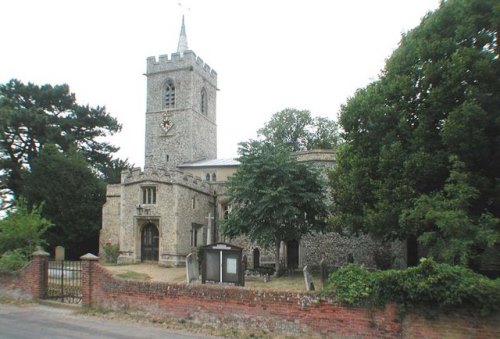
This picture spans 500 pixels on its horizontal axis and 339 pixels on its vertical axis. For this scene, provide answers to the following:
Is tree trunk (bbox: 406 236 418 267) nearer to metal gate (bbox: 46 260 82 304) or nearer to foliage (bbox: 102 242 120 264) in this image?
metal gate (bbox: 46 260 82 304)

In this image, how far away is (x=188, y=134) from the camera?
4272 cm

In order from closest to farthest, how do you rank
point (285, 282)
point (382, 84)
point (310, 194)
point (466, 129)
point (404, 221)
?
point (466, 129) → point (404, 221) → point (382, 84) → point (285, 282) → point (310, 194)

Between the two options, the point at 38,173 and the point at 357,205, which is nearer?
the point at 357,205

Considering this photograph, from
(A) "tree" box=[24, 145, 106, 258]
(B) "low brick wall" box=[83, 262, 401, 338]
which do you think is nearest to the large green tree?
(B) "low brick wall" box=[83, 262, 401, 338]

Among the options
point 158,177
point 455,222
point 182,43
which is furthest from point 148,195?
point 182,43

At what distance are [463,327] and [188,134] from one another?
3668 cm

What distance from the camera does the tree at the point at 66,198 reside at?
3494 centimetres

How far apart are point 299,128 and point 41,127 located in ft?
84.9

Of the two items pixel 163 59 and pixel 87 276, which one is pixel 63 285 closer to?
pixel 87 276

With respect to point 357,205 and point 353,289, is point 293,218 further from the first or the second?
point 353,289

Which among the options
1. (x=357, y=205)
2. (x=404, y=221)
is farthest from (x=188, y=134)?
(x=404, y=221)

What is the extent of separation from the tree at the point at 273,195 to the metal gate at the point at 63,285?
9.11 metres

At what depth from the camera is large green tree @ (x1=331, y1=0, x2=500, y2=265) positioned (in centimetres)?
1348

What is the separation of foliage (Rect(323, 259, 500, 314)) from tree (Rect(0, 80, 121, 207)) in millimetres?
35752
